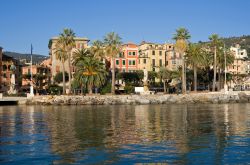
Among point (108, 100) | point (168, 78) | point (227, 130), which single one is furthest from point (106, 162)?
point (168, 78)

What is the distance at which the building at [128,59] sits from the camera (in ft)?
481

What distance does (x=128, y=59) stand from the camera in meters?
148

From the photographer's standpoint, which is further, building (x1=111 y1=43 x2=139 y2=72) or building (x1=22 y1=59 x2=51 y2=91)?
building (x1=111 y1=43 x2=139 y2=72)

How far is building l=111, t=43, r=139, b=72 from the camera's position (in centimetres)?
14662

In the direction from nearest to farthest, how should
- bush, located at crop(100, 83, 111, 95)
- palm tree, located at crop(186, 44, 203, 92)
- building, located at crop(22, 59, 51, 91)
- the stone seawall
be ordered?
1. the stone seawall
2. palm tree, located at crop(186, 44, 203, 92)
3. bush, located at crop(100, 83, 111, 95)
4. building, located at crop(22, 59, 51, 91)

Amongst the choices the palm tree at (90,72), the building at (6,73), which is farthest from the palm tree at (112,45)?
the building at (6,73)

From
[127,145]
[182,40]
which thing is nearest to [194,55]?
[182,40]

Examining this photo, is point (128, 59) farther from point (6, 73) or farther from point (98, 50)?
point (6, 73)

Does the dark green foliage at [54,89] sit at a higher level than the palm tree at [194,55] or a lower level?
lower

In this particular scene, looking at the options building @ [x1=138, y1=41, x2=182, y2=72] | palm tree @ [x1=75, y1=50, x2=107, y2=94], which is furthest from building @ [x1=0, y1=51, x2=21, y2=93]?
palm tree @ [x1=75, y1=50, x2=107, y2=94]

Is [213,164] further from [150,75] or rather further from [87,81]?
[150,75]

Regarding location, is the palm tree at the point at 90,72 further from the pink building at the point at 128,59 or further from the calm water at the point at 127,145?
the calm water at the point at 127,145

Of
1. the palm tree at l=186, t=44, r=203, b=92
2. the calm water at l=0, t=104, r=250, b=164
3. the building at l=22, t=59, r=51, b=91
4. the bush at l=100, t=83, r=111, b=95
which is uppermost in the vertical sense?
the palm tree at l=186, t=44, r=203, b=92

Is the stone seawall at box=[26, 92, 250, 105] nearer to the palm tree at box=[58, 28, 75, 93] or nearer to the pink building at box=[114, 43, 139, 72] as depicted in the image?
the palm tree at box=[58, 28, 75, 93]
